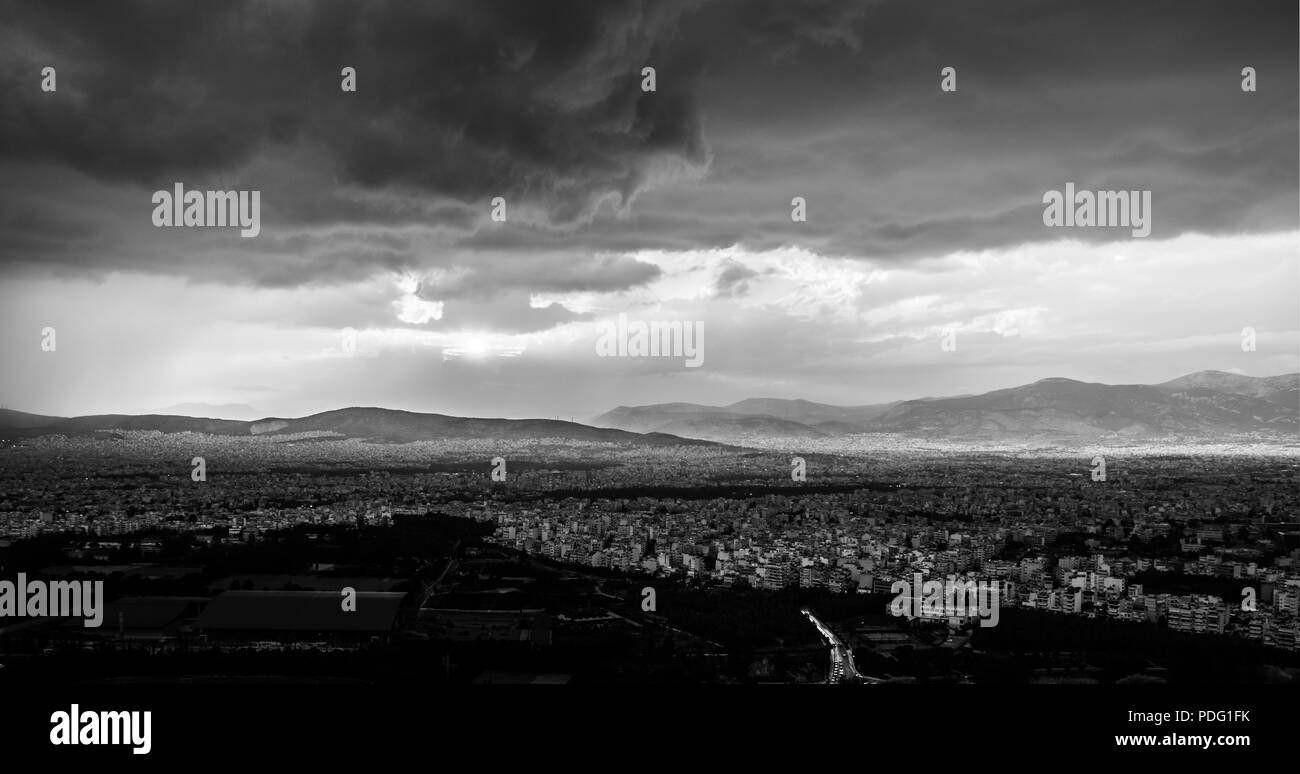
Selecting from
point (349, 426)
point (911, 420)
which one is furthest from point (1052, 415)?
point (349, 426)

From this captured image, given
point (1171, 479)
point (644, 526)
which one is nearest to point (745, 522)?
point (644, 526)

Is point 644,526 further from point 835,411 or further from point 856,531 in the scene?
point 835,411

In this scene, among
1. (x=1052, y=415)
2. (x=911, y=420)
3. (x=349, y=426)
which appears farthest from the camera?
(x=911, y=420)

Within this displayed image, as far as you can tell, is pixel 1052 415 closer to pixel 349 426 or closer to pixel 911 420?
pixel 911 420

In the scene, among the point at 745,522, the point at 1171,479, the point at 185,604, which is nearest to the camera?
the point at 185,604

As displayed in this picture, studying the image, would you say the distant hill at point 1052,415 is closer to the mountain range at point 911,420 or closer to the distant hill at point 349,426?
the mountain range at point 911,420
